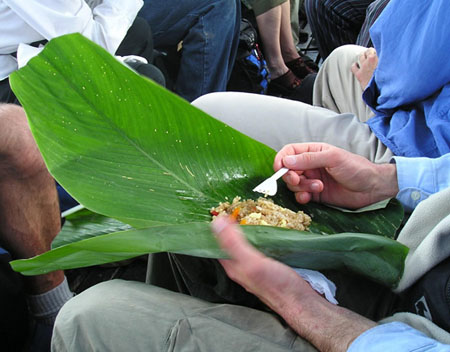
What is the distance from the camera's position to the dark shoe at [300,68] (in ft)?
7.18

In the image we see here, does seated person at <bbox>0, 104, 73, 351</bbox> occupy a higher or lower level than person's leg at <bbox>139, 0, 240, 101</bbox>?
lower

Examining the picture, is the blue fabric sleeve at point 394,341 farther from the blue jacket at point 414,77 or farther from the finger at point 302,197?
the blue jacket at point 414,77

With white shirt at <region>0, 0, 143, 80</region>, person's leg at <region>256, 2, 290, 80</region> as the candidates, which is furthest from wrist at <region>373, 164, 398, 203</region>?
person's leg at <region>256, 2, 290, 80</region>

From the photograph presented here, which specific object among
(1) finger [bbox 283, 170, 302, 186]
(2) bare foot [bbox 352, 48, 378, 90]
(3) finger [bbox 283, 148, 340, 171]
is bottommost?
(1) finger [bbox 283, 170, 302, 186]

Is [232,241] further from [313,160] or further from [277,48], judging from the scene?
[277,48]

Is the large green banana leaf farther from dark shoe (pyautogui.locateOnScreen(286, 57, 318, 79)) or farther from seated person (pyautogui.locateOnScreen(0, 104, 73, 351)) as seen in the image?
dark shoe (pyautogui.locateOnScreen(286, 57, 318, 79))

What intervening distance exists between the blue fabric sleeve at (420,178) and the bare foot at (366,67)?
347 millimetres

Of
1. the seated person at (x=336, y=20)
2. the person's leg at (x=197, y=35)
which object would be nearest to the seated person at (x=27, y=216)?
the person's leg at (x=197, y=35)

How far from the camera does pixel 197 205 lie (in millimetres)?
734

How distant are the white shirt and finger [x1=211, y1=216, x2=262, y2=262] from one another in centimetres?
96

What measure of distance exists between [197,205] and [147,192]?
87mm

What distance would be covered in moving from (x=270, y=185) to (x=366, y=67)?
525 mm

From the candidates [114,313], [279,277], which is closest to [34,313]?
[114,313]

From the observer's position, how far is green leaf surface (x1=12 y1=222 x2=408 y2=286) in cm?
52
